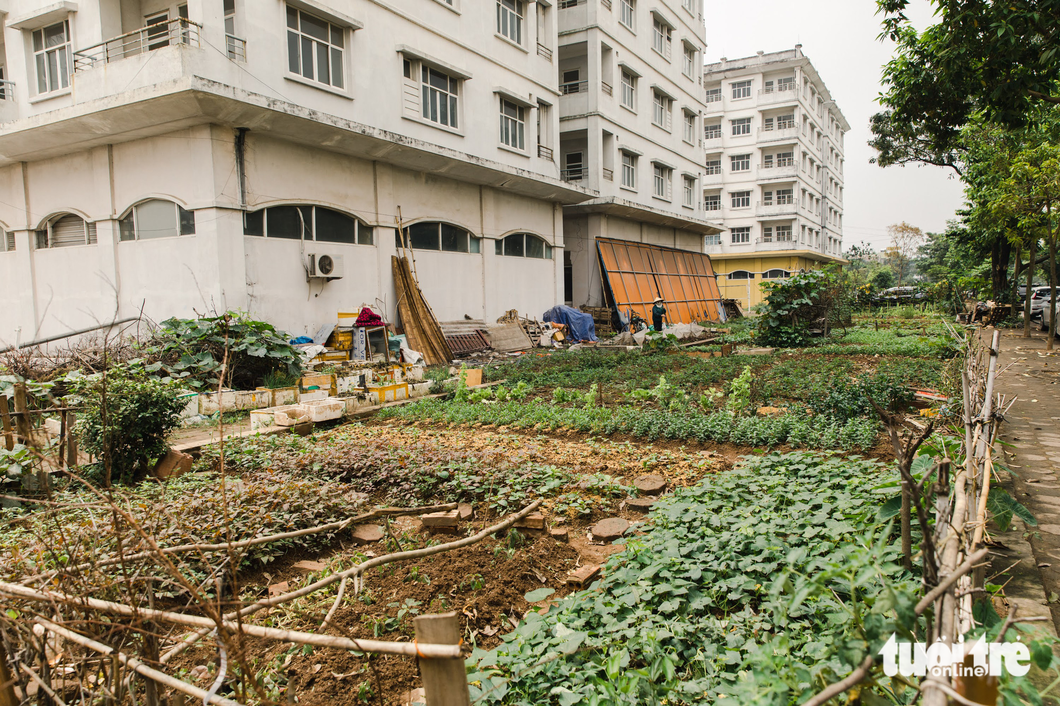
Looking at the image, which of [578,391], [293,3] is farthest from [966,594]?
[293,3]

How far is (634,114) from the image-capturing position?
25.3m

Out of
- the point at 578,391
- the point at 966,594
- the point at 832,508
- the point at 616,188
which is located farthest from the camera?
the point at 616,188

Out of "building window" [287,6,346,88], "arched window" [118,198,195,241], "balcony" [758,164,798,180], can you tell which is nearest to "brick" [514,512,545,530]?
"arched window" [118,198,195,241]

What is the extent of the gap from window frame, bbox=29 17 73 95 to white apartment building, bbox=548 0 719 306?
13649 mm

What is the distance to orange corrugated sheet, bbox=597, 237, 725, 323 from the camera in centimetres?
2388

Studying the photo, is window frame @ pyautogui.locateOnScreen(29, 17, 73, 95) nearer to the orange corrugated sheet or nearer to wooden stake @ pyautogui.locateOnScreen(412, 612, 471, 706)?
wooden stake @ pyautogui.locateOnScreen(412, 612, 471, 706)

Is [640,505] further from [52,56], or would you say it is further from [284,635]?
[52,56]

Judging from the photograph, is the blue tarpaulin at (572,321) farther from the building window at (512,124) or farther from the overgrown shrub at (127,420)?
the overgrown shrub at (127,420)

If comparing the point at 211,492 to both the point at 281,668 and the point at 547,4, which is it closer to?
the point at 281,668

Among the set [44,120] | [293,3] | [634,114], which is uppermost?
[634,114]

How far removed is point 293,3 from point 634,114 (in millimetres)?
16256

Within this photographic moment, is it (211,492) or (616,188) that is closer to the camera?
(211,492)

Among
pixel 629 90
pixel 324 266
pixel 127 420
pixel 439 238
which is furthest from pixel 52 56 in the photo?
pixel 629 90

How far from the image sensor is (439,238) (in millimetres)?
16281
